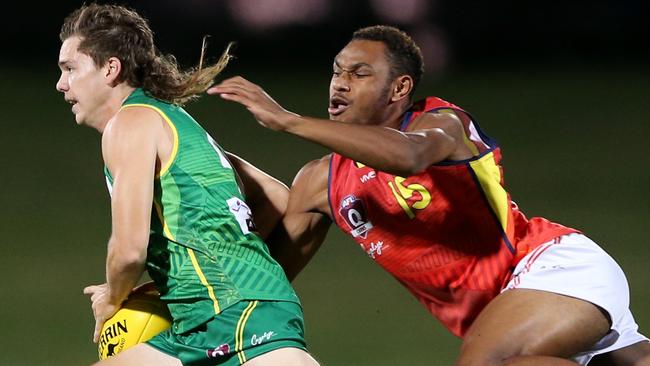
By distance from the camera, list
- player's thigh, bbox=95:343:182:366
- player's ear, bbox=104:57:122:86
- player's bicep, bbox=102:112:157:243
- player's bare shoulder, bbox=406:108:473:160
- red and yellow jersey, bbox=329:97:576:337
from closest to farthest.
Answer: player's bicep, bbox=102:112:157:243 → player's thigh, bbox=95:343:182:366 → player's ear, bbox=104:57:122:86 → player's bare shoulder, bbox=406:108:473:160 → red and yellow jersey, bbox=329:97:576:337

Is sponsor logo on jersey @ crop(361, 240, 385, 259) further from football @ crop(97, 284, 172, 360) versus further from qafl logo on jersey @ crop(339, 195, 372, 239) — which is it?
football @ crop(97, 284, 172, 360)

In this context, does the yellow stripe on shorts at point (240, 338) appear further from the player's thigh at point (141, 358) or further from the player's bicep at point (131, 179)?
the player's bicep at point (131, 179)

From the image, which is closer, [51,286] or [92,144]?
[51,286]

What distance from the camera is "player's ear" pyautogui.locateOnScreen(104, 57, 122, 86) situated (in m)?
4.25

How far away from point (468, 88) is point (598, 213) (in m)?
4.46

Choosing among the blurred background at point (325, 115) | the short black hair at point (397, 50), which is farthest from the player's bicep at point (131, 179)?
the blurred background at point (325, 115)

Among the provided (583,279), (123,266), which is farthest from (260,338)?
(583,279)

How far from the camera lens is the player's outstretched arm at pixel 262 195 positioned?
4789 mm

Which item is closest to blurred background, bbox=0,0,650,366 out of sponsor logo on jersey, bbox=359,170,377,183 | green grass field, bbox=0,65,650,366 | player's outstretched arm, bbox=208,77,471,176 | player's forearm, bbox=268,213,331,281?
green grass field, bbox=0,65,650,366

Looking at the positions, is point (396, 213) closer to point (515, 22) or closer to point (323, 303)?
point (323, 303)

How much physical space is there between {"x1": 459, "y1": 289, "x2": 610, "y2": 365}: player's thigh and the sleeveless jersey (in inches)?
27.7

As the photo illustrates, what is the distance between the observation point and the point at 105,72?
425 centimetres

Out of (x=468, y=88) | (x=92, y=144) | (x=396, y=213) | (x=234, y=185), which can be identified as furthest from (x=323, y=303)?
(x=468, y=88)

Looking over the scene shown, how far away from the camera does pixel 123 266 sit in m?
4.02
